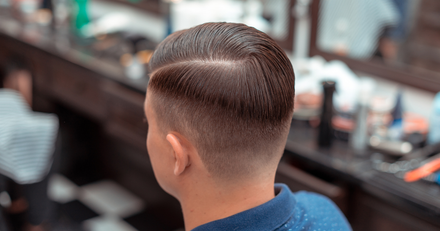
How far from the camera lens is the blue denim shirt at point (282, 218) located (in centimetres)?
77

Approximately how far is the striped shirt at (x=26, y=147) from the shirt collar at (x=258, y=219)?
47.8 inches

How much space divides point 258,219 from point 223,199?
7 centimetres

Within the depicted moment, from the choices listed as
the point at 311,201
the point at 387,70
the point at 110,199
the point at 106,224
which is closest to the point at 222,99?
the point at 311,201

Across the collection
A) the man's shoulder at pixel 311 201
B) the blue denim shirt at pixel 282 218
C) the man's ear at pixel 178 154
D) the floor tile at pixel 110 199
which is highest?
the man's ear at pixel 178 154

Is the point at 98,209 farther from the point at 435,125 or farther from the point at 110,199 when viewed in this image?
the point at 435,125

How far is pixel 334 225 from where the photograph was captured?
0.89 metres

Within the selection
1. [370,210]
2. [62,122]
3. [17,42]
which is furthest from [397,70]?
[17,42]

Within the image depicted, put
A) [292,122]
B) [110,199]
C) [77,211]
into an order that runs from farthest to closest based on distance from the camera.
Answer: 1. [110,199]
2. [77,211]
3. [292,122]

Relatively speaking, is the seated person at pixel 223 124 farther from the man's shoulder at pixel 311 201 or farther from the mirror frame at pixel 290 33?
the mirror frame at pixel 290 33

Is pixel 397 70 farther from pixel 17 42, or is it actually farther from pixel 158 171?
pixel 17 42

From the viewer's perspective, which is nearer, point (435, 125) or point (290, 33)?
point (435, 125)

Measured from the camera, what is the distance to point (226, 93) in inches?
27.9

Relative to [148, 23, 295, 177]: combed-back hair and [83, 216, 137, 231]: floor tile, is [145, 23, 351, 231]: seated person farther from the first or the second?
[83, 216, 137, 231]: floor tile

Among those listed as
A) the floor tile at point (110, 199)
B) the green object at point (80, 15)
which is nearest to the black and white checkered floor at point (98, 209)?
the floor tile at point (110, 199)
